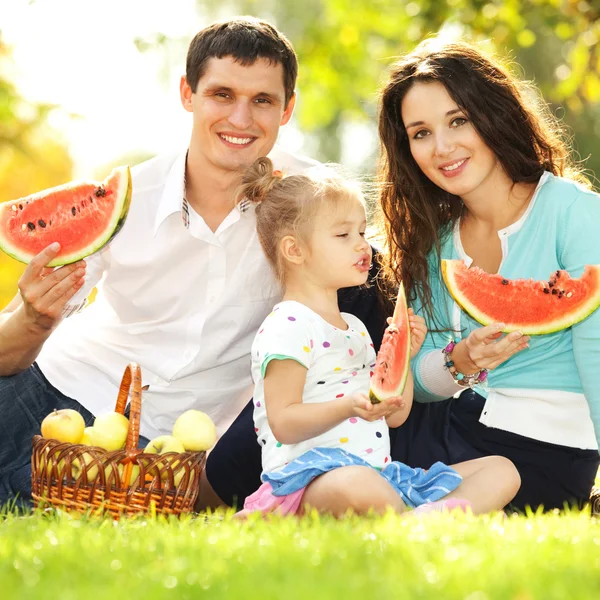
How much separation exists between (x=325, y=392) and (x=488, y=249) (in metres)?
1.27

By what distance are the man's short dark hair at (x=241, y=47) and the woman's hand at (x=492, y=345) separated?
192cm

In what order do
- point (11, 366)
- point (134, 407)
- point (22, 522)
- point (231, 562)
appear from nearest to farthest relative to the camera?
1. point (231, 562)
2. point (22, 522)
3. point (134, 407)
4. point (11, 366)

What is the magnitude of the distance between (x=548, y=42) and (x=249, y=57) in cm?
1778

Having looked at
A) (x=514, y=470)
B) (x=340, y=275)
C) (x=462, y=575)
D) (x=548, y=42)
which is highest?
(x=548, y=42)

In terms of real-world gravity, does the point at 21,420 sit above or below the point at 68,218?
below

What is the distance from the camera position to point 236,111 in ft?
15.7

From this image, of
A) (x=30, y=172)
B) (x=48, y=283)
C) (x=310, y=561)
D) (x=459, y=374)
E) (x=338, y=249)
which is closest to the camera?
(x=310, y=561)

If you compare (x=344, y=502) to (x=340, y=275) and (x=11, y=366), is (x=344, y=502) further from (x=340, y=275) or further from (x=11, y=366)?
(x=11, y=366)

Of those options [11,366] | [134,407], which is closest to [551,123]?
[134,407]

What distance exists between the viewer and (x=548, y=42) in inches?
823

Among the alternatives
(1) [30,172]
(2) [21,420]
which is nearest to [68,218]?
(2) [21,420]

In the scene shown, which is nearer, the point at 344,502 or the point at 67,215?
the point at 344,502

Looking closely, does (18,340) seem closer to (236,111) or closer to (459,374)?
(236,111)

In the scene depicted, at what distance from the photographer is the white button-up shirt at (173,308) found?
4805mm
